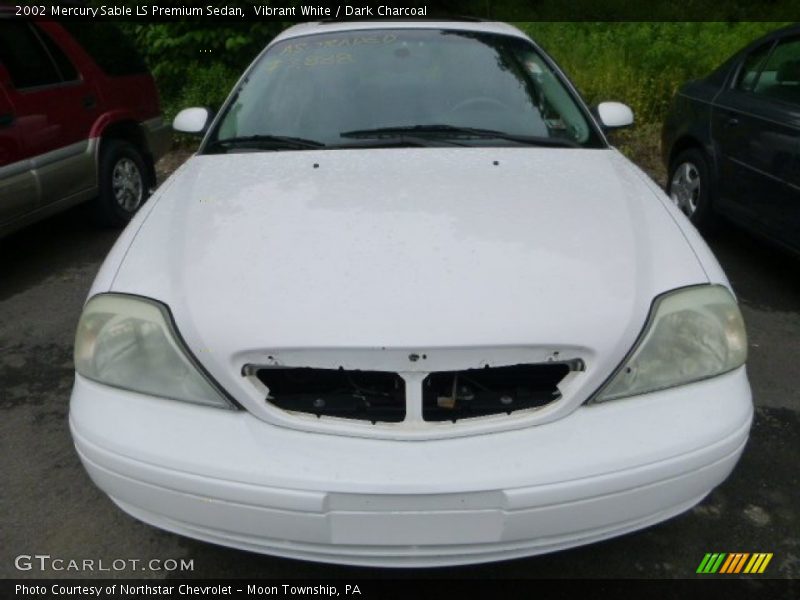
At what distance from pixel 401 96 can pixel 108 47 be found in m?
3.67

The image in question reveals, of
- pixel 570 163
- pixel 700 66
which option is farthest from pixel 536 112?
pixel 700 66

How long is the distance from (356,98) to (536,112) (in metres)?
0.71

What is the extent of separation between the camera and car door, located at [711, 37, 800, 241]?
159 inches

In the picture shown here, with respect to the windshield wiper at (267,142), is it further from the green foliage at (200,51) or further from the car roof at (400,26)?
the green foliage at (200,51)

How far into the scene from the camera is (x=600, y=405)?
6.01 ft

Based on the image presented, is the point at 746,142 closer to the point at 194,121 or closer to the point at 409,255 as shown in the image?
the point at 194,121

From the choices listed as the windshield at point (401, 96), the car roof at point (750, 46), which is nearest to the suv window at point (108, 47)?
the windshield at point (401, 96)

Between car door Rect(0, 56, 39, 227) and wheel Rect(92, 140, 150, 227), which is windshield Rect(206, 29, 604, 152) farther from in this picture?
wheel Rect(92, 140, 150, 227)

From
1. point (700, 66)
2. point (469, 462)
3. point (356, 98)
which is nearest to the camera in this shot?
point (469, 462)

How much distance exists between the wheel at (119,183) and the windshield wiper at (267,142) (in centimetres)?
279

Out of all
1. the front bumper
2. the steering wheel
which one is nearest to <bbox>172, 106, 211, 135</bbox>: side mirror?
the steering wheel

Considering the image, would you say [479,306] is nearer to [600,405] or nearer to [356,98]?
[600,405]

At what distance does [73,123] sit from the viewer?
504cm

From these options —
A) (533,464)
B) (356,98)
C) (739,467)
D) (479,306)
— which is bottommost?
(739,467)
